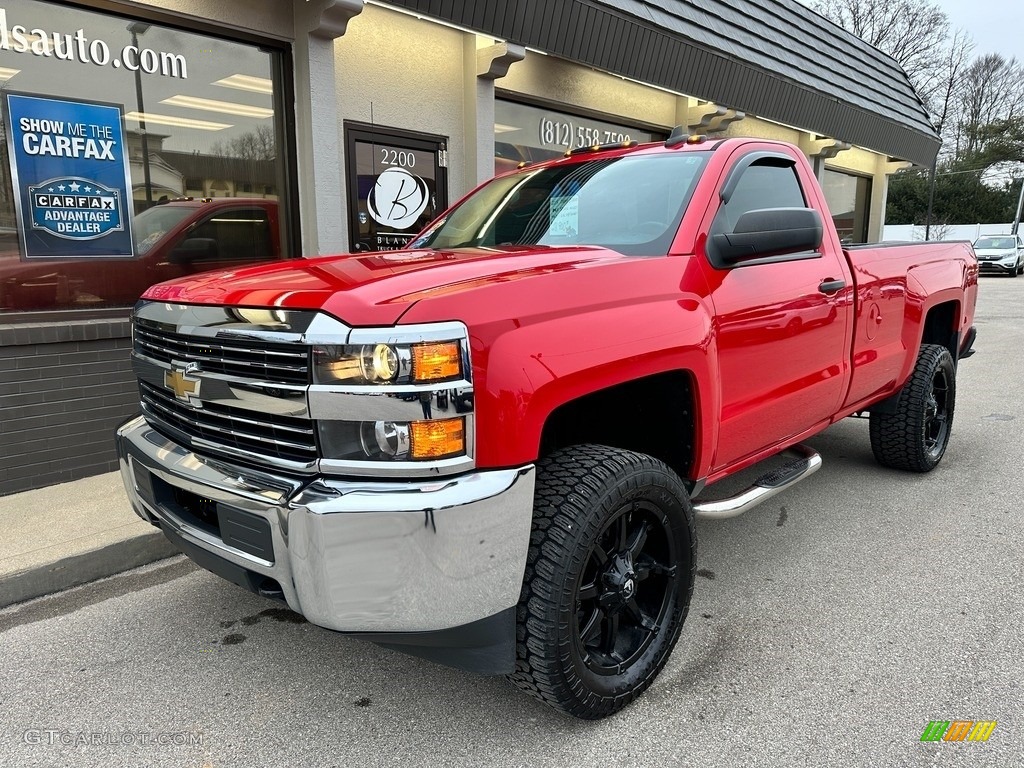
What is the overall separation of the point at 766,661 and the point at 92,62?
5.29m

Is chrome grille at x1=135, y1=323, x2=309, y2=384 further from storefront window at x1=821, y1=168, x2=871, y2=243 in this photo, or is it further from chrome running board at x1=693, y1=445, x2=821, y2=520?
storefront window at x1=821, y1=168, x2=871, y2=243

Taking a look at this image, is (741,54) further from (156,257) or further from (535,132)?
(156,257)

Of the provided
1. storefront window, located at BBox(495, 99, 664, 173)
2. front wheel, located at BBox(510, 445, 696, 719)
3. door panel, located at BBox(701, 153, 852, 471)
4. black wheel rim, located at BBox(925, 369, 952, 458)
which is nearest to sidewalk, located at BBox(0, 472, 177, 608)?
front wheel, located at BBox(510, 445, 696, 719)

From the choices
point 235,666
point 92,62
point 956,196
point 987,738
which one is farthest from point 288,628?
point 956,196

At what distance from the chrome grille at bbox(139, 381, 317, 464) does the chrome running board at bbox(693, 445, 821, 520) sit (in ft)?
4.73

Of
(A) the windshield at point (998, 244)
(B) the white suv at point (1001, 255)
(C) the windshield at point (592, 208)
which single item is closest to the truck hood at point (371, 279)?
(C) the windshield at point (592, 208)

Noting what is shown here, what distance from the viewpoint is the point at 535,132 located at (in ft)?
26.6

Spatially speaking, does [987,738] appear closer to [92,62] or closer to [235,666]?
[235,666]

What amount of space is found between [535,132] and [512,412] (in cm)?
677

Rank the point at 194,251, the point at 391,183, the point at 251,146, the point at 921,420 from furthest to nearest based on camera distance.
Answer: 1. the point at 391,183
2. the point at 251,146
3. the point at 194,251
4. the point at 921,420

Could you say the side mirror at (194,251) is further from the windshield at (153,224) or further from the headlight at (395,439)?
the headlight at (395,439)

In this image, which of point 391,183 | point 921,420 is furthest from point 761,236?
point 391,183

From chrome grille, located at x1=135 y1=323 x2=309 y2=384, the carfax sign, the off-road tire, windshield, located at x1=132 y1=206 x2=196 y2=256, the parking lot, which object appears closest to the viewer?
chrome grille, located at x1=135 y1=323 x2=309 y2=384

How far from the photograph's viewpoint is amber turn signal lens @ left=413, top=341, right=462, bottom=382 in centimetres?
189
